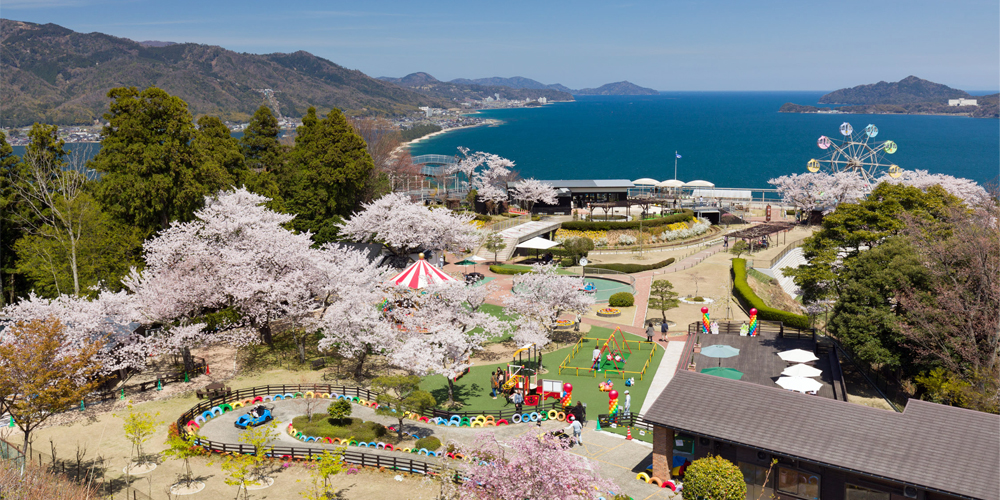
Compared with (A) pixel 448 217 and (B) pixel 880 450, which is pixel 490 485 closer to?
(B) pixel 880 450

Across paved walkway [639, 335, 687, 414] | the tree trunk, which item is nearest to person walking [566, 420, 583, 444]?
paved walkway [639, 335, 687, 414]

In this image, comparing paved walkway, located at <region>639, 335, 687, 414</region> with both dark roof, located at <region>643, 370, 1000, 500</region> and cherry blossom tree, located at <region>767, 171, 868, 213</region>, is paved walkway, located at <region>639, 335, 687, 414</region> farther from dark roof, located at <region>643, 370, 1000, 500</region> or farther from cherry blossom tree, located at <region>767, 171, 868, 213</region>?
cherry blossom tree, located at <region>767, 171, 868, 213</region>

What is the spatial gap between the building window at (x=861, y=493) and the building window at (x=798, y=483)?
82cm

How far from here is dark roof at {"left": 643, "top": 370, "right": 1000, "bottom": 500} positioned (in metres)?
17.6

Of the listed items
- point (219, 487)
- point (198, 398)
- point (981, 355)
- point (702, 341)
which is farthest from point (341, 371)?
point (981, 355)

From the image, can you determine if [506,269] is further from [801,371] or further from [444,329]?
[801,371]

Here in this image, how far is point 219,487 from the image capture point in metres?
21.6

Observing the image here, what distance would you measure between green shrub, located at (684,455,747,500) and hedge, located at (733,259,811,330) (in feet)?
73.1

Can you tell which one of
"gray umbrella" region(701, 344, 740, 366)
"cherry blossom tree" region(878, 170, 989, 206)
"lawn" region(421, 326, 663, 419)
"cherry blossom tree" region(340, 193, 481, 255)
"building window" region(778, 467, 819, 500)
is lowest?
"lawn" region(421, 326, 663, 419)

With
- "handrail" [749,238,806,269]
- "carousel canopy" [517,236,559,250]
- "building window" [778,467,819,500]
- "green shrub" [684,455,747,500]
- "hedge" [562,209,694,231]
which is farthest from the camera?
"hedge" [562,209,694,231]

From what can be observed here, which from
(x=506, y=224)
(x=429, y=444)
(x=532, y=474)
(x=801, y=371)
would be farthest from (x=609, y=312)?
(x=532, y=474)

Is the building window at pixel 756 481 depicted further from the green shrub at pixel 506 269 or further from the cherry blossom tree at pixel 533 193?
the cherry blossom tree at pixel 533 193

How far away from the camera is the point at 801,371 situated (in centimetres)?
2719

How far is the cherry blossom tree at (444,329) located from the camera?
1090 inches
